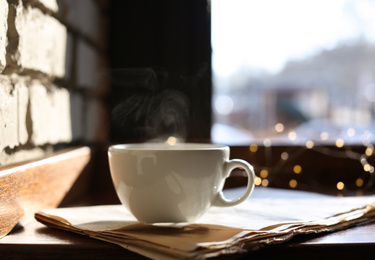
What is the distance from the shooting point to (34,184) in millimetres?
576

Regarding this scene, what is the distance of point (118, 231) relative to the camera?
18.8 inches

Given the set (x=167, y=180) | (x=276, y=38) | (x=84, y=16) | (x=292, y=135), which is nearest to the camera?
(x=167, y=180)

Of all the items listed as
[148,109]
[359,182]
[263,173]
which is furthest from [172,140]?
[359,182]

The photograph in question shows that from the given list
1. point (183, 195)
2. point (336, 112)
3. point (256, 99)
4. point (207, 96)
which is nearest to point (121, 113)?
point (207, 96)

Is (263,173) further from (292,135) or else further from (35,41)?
(35,41)

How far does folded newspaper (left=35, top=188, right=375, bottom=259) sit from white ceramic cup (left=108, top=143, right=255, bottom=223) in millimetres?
22

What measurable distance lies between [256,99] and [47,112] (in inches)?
80.3

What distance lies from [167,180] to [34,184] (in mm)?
214

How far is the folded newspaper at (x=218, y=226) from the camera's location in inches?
16.8

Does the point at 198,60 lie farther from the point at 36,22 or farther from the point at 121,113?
the point at 36,22

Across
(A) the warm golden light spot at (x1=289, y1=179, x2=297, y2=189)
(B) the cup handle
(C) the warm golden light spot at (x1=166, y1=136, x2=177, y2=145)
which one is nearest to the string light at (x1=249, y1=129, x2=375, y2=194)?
(A) the warm golden light spot at (x1=289, y1=179, x2=297, y2=189)

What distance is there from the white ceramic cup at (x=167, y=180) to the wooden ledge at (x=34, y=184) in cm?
12

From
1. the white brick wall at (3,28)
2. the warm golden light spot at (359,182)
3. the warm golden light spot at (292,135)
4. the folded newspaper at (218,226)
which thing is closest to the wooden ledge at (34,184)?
the folded newspaper at (218,226)

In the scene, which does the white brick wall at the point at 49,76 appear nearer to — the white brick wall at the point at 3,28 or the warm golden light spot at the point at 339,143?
the white brick wall at the point at 3,28
